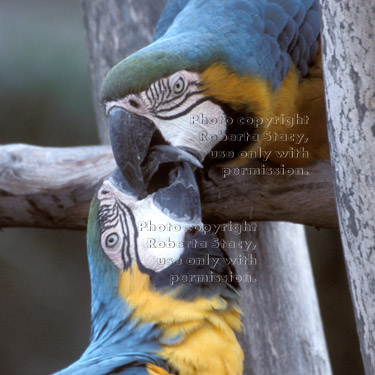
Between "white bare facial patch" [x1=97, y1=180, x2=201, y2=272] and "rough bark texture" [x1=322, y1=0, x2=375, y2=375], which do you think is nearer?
"rough bark texture" [x1=322, y1=0, x2=375, y2=375]

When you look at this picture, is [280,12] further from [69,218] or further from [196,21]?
[69,218]

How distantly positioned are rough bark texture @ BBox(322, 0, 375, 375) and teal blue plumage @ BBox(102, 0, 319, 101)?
0.31 meters

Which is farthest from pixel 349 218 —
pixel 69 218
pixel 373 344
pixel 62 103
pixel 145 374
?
pixel 62 103

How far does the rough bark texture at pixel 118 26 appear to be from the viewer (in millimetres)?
1652

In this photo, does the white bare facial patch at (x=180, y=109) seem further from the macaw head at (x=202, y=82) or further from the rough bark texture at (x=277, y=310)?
the rough bark texture at (x=277, y=310)

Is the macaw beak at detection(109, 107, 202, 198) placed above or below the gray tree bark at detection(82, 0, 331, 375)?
above

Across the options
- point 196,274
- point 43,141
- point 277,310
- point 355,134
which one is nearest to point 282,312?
point 277,310

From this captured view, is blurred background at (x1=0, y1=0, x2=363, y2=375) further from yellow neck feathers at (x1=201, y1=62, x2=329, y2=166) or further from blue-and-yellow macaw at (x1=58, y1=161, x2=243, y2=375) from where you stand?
blue-and-yellow macaw at (x1=58, y1=161, x2=243, y2=375)

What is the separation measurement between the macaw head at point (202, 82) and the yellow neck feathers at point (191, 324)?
0.19 meters

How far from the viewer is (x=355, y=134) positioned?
812mm

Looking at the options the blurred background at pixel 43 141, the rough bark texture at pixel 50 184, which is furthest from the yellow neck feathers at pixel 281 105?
the blurred background at pixel 43 141

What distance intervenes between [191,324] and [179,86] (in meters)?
0.40

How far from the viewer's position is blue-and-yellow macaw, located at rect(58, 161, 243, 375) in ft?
3.38

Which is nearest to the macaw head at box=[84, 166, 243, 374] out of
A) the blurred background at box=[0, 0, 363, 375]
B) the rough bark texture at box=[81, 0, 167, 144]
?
the rough bark texture at box=[81, 0, 167, 144]
